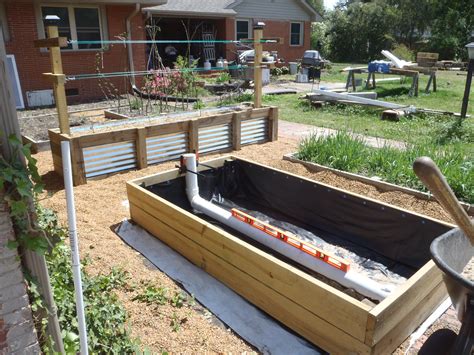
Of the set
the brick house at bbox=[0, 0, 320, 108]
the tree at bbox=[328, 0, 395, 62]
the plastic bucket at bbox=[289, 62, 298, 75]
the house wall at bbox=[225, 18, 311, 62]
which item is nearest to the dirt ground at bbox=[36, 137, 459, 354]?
the brick house at bbox=[0, 0, 320, 108]

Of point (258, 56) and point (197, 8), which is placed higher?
point (197, 8)

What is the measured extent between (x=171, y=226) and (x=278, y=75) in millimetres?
17171

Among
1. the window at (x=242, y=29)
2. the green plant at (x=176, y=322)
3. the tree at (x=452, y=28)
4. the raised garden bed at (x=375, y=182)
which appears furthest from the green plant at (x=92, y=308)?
the tree at (x=452, y=28)

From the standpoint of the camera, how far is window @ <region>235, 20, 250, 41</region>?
20.8m

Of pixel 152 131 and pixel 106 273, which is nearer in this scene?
pixel 106 273

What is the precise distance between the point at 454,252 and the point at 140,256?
105 inches

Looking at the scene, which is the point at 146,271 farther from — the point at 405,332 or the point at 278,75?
the point at 278,75

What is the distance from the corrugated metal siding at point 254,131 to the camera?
Result: 722 cm

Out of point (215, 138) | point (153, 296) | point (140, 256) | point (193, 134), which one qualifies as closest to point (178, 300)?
point (153, 296)

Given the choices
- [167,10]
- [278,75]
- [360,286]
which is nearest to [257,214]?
[360,286]

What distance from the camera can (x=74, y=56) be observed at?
1266 cm

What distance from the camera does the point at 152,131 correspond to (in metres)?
6.04

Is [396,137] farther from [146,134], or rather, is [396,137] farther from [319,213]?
[146,134]

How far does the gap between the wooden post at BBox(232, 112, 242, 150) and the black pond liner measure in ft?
6.47
